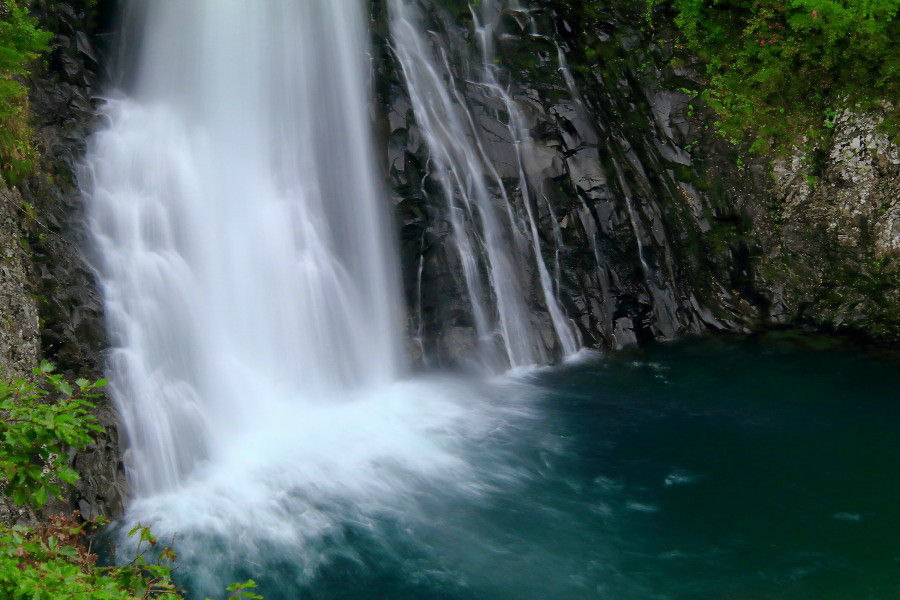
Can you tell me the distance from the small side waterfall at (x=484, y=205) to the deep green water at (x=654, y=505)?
42.9 inches

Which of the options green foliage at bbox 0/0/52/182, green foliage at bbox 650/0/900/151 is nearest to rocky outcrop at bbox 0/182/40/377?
green foliage at bbox 0/0/52/182

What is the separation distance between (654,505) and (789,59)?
30.8 feet

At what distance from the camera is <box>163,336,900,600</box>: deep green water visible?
7492mm

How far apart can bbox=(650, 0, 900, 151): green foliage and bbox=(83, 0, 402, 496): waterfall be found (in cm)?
689

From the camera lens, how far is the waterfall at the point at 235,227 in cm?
945

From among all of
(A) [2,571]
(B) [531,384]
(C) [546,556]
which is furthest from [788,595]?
(A) [2,571]

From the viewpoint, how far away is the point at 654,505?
8773 millimetres

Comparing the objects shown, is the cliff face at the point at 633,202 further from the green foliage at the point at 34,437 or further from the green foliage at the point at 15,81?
the green foliage at the point at 34,437

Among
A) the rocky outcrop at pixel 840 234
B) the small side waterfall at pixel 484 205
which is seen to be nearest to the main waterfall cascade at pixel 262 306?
the small side waterfall at pixel 484 205

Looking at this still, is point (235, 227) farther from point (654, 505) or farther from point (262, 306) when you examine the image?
point (654, 505)

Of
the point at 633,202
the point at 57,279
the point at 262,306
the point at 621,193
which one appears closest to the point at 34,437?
the point at 57,279

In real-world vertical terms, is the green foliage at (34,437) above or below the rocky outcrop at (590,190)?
below

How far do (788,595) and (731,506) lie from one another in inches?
63.2

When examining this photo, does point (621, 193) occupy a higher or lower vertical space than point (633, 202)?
higher
